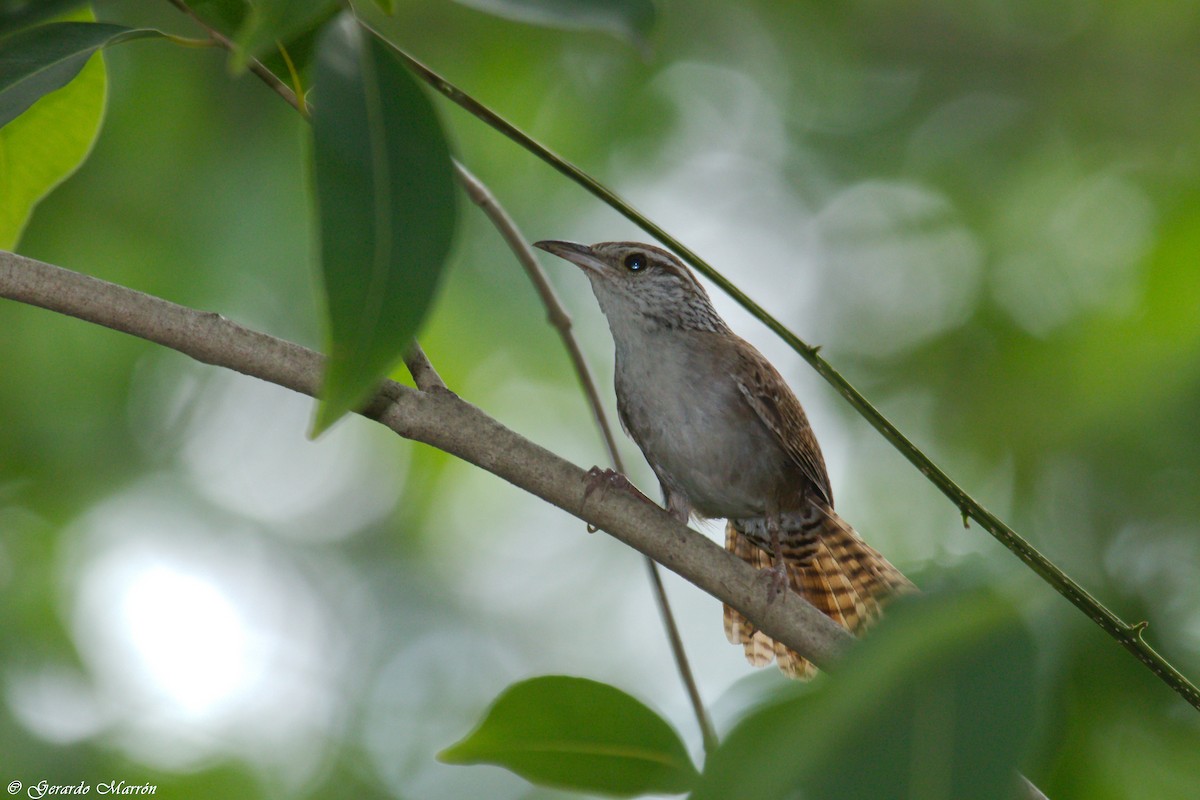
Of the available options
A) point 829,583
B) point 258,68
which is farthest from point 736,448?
point 258,68

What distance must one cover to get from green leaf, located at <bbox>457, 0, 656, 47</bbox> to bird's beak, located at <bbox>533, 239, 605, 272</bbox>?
2953 mm

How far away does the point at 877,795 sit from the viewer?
1192 millimetres

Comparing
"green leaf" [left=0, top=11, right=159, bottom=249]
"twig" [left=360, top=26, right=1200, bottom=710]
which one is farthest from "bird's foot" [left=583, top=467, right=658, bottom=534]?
"green leaf" [left=0, top=11, right=159, bottom=249]

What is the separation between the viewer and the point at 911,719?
1.22 m

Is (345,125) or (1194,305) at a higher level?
(1194,305)

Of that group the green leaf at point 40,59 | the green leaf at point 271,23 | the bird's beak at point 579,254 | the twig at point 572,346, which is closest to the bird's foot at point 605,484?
the twig at point 572,346

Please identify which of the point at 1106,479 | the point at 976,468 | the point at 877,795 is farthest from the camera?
the point at 976,468

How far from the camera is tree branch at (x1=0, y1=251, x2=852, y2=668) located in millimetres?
2035

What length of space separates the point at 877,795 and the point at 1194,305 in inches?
238

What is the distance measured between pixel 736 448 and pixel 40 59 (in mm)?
2944

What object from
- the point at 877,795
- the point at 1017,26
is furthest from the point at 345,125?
the point at 1017,26

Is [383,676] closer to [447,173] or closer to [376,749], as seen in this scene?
[376,749]

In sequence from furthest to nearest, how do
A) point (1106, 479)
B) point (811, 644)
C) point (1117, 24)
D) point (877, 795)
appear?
point (1117, 24) < point (1106, 479) < point (811, 644) < point (877, 795)

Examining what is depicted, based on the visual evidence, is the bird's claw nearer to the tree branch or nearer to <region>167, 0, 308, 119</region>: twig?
the tree branch
